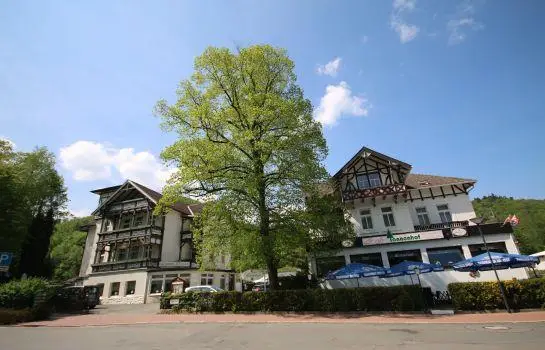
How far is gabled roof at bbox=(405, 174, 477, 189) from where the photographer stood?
26.1 metres

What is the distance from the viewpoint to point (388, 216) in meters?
26.9

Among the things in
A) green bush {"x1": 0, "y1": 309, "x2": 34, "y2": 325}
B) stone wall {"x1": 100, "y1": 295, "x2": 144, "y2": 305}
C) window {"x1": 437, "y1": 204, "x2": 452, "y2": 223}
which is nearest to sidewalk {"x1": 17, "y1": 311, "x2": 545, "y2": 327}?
green bush {"x1": 0, "y1": 309, "x2": 34, "y2": 325}

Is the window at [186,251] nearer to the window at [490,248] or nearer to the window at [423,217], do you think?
the window at [423,217]

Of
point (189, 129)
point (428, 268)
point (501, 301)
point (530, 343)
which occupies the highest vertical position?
point (189, 129)

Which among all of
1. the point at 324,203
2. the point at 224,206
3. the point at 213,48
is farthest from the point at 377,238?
the point at 213,48

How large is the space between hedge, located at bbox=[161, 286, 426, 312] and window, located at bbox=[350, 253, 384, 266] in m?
8.93

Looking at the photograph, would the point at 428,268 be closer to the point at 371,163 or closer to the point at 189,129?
the point at 371,163

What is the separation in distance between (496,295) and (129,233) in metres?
32.7

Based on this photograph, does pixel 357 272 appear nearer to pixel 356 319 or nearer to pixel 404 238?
pixel 356 319

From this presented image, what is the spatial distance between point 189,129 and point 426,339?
52.9 feet

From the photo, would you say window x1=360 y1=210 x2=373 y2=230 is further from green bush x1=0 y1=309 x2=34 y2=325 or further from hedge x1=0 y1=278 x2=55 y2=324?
green bush x1=0 y1=309 x2=34 y2=325

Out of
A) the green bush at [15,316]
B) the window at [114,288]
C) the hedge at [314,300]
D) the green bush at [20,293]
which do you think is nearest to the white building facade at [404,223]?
the hedge at [314,300]

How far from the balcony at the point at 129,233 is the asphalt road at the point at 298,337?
18.5m

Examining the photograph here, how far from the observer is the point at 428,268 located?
17312mm
